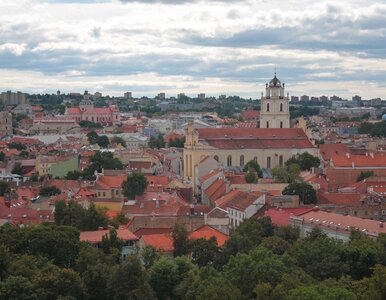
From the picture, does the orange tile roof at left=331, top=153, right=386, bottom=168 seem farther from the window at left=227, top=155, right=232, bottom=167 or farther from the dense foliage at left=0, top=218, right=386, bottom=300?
the dense foliage at left=0, top=218, right=386, bottom=300

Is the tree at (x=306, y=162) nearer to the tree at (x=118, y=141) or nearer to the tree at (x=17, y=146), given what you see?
the tree at (x=17, y=146)

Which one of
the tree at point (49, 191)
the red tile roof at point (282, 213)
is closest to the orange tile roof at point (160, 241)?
the red tile roof at point (282, 213)

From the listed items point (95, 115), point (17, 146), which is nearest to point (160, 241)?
point (17, 146)

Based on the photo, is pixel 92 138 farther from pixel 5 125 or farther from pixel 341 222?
pixel 341 222

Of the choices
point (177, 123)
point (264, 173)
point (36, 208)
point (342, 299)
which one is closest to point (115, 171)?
point (264, 173)

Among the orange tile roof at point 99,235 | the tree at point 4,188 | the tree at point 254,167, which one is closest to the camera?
the orange tile roof at point 99,235

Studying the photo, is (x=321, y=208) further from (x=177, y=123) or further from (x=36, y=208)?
(x=177, y=123)

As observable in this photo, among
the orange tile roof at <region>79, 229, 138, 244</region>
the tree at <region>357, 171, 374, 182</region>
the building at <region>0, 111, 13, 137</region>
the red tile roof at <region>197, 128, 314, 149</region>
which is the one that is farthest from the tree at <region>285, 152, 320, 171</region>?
the building at <region>0, 111, 13, 137</region>
